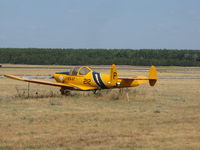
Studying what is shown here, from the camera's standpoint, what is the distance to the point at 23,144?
10469mm

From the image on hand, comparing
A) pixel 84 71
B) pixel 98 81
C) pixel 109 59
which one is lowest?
pixel 98 81

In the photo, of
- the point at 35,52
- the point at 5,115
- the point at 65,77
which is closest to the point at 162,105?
the point at 65,77

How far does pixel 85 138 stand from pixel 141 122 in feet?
10.7

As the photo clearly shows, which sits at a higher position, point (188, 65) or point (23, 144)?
point (188, 65)

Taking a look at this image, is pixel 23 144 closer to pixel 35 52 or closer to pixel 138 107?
pixel 138 107

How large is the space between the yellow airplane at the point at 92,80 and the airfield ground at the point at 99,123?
0.75 meters

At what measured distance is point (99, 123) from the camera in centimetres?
1366

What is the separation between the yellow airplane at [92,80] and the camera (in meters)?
20.3

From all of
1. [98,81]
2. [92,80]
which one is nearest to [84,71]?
[92,80]

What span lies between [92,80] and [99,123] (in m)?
7.53

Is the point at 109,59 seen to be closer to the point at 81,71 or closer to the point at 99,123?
the point at 81,71

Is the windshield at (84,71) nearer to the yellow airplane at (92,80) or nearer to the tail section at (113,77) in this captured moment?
the yellow airplane at (92,80)

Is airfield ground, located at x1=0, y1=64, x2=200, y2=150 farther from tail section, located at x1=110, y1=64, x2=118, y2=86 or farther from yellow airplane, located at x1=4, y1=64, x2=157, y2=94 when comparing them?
tail section, located at x1=110, y1=64, x2=118, y2=86

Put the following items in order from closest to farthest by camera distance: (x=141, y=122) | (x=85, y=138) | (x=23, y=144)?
(x=23, y=144) < (x=85, y=138) < (x=141, y=122)
